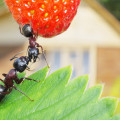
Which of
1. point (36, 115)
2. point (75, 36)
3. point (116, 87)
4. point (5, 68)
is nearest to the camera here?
point (36, 115)

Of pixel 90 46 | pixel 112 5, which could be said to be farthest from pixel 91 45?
pixel 112 5

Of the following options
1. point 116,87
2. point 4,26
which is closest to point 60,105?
point 116,87

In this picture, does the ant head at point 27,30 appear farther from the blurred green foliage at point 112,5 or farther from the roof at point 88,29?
the blurred green foliage at point 112,5

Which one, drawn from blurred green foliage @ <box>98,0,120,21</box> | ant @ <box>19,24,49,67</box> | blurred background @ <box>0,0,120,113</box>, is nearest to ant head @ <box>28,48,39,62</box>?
ant @ <box>19,24,49,67</box>

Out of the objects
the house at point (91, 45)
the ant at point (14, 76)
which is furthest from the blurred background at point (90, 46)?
the ant at point (14, 76)

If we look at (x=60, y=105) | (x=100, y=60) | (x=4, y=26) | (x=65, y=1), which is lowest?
(x=60, y=105)

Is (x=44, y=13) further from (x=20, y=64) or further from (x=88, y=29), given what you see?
(x=88, y=29)

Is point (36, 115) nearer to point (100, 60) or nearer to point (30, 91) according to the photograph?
point (30, 91)
